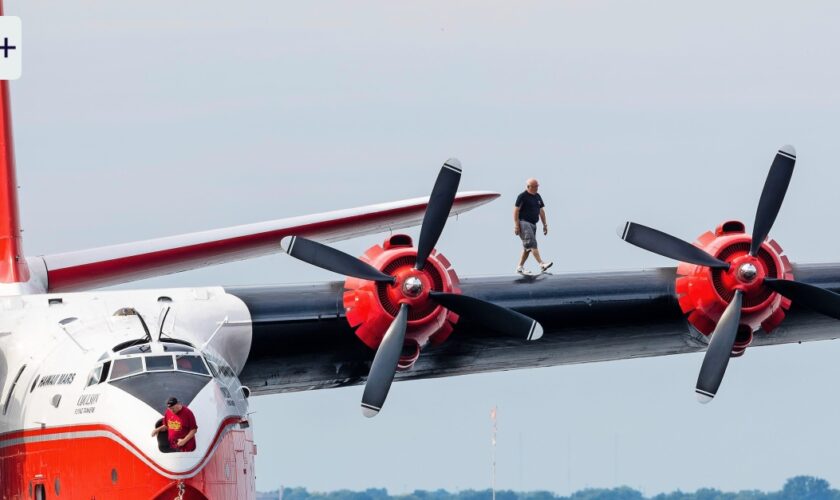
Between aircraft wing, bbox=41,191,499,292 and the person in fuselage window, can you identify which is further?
aircraft wing, bbox=41,191,499,292

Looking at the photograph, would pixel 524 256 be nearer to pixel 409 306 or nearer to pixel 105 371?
pixel 409 306

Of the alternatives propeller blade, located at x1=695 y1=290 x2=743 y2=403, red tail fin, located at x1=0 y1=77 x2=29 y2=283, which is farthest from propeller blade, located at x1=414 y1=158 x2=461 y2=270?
red tail fin, located at x1=0 y1=77 x2=29 y2=283

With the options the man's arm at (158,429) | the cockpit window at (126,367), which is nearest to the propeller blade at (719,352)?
the cockpit window at (126,367)

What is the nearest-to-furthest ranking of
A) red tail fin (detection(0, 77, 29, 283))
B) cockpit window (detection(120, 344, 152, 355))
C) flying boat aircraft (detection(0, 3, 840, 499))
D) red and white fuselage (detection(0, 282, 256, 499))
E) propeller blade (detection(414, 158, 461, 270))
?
red and white fuselage (detection(0, 282, 256, 499)), cockpit window (detection(120, 344, 152, 355)), flying boat aircraft (detection(0, 3, 840, 499)), propeller blade (detection(414, 158, 461, 270)), red tail fin (detection(0, 77, 29, 283))

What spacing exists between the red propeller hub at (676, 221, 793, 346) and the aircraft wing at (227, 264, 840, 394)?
3.04 feet

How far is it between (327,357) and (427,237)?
10.5ft

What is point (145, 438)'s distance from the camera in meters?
15.7

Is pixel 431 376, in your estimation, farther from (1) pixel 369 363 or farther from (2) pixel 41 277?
(2) pixel 41 277

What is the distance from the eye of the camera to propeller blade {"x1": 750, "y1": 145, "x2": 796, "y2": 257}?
2336cm

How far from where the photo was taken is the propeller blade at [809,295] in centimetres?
2330

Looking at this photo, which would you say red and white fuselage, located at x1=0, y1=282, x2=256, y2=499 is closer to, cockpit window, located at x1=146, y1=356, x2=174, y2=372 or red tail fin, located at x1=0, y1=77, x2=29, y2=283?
cockpit window, located at x1=146, y1=356, x2=174, y2=372

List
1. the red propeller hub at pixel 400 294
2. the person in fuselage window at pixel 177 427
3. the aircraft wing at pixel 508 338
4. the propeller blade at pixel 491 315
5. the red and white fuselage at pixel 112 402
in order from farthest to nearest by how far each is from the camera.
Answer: the aircraft wing at pixel 508 338 → the propeller blade at pixel 491 315 → the red propeller hub at pixel 400 294 → the red and white fuselage at pixel 112 402 → the person in fuselage window at pixel 177 427

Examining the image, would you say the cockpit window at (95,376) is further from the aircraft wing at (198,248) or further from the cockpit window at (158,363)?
the aircraft wing at (198,248)

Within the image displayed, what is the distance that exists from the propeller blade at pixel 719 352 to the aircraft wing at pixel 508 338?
1630 mm
